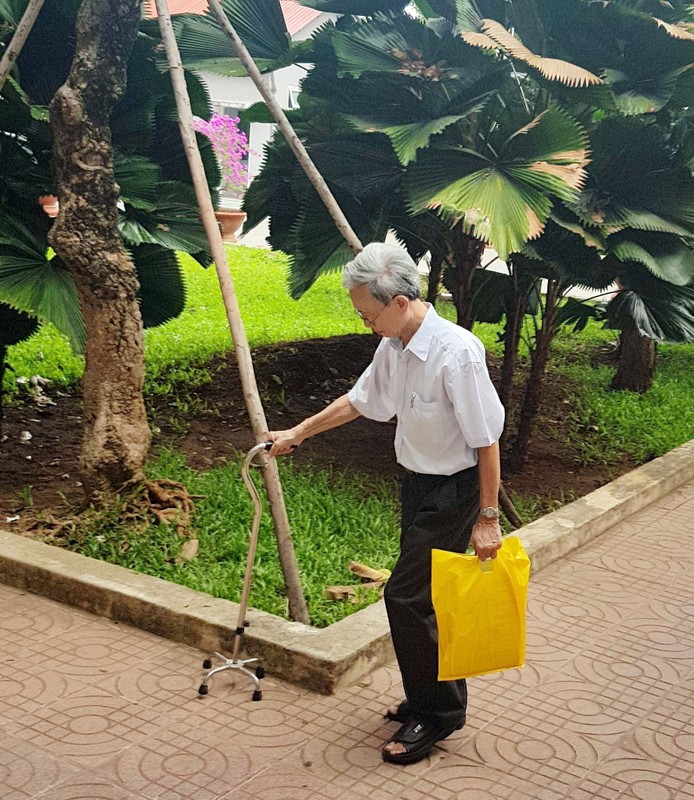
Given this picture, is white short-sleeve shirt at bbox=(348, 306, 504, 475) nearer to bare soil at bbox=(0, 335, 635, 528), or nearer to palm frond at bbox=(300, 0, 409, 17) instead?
bare soil at bbox=(0, 335, 635, 528)

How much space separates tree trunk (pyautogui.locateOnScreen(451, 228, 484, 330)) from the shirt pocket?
3157 mm

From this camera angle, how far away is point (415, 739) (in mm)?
3340

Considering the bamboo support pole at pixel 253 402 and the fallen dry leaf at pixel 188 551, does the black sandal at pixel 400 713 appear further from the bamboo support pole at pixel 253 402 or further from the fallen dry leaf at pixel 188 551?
the fallen dry leaf at pixel 188 551

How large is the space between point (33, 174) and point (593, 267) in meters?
3.11

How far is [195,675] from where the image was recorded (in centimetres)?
386

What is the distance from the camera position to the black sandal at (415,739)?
10.9ft

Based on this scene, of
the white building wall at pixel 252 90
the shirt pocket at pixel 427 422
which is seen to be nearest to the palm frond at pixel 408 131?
the shirt pocket at pixel 427 422

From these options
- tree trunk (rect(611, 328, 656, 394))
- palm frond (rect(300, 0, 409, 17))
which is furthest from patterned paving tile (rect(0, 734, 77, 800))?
tree trunk (rect(611, 328, 656, 394))

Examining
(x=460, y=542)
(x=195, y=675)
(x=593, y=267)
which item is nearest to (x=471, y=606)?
(x=460, y=542)

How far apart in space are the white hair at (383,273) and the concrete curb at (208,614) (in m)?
1.33

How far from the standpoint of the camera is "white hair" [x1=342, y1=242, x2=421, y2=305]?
3227 mm

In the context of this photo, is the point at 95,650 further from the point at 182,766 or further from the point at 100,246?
the point at 100,246

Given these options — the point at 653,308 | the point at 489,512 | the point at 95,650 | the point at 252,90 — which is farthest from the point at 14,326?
the point at 252,90

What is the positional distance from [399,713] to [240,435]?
342 cm
